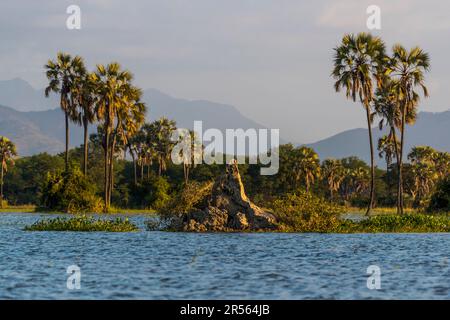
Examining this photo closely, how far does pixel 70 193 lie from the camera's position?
77438 mm

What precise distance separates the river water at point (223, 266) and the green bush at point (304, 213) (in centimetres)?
190

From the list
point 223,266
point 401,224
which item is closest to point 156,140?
point 401,224

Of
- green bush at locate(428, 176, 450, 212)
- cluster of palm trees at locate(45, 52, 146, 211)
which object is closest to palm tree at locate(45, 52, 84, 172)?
cluster of palm trees at locate(45, 52, 146, 211)

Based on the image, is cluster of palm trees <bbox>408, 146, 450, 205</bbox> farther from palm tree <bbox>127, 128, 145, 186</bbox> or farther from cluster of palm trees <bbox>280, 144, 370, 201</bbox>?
palm tree <bbox>127, 128, 145, 186</bbox>

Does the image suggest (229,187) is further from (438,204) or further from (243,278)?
(438,204)

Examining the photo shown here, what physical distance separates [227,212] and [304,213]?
185 inches

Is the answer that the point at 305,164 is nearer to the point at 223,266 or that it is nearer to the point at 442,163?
the point at 442,163

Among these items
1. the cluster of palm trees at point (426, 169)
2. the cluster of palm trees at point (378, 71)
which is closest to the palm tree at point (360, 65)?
the cluster of palm trees at point (378, 71)

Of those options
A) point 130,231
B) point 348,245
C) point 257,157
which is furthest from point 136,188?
point 348,245

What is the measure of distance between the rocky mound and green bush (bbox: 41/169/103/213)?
110ft

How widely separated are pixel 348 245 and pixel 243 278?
562 inches

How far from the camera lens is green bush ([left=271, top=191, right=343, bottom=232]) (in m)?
46.8

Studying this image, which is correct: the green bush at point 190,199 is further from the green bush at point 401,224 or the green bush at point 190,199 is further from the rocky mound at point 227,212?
the green bush at point 401,224

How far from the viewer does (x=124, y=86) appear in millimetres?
81750
